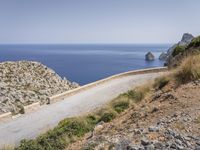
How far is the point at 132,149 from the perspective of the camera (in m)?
6.29

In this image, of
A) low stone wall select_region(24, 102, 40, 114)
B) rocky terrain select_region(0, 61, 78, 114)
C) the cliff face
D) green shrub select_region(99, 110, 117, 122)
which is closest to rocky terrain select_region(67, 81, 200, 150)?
green shrub select_region(99, 110, 117, 122)

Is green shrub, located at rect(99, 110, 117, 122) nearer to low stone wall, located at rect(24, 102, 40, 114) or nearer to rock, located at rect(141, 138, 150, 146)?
rock, located at rect(141, 138, 150, 146)

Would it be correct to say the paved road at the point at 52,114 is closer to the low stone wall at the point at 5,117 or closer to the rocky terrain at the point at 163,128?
the low stone wall at the point at 5,117

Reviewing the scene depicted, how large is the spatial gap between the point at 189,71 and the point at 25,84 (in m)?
23.4

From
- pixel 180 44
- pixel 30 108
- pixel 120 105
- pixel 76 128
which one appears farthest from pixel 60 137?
pixel 180 44

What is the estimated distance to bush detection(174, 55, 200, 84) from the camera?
11.5 m

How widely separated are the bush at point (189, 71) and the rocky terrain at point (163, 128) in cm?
124

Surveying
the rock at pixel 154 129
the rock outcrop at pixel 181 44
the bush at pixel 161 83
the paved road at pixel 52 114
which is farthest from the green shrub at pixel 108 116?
the rock outcrop at pixel 181 44

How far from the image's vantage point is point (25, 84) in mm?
32688

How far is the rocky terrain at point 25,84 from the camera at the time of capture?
27.9 m

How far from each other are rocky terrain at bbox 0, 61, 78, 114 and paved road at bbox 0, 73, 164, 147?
557cm

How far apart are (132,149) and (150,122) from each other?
2.03 metres

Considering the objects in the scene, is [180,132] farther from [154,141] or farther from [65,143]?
[65,143]

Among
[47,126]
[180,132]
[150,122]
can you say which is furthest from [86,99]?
[180,132]
